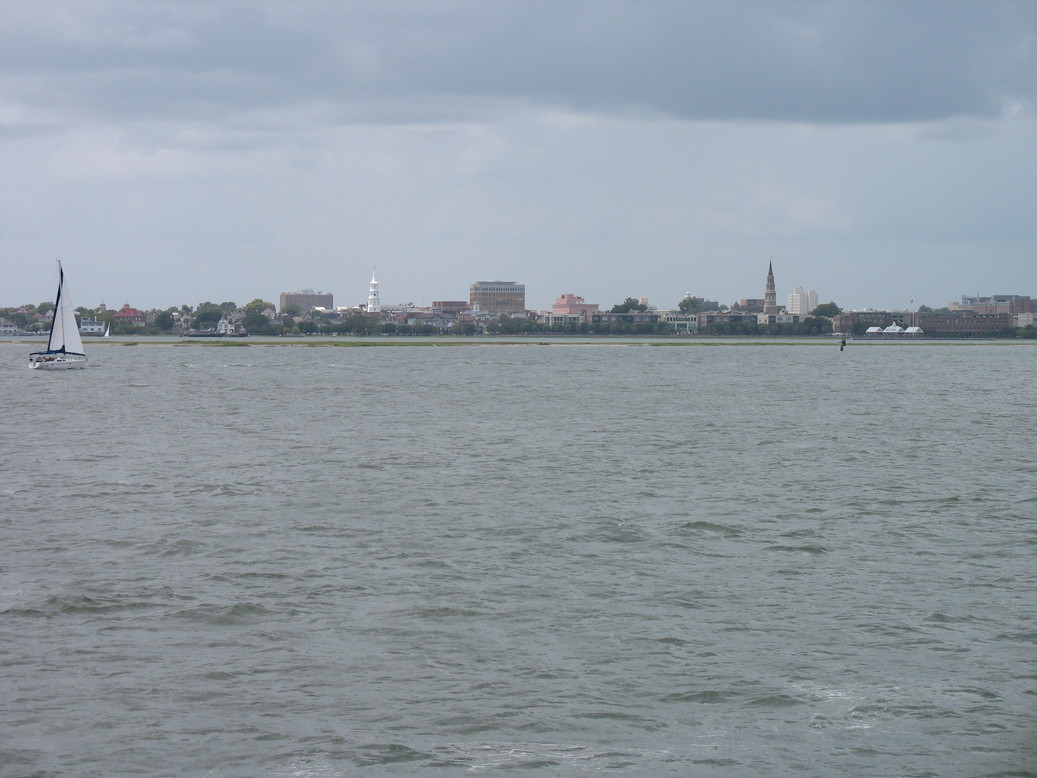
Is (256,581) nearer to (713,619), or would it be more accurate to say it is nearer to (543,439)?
(713,619)

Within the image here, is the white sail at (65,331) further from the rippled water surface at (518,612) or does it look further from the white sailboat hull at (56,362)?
the rippled water surface at (518,612)

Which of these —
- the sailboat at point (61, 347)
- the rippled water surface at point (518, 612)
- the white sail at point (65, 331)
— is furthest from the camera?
the sailboat at point (61, 347)

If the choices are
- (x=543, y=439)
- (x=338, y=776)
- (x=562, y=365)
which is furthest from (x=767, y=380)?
(x=338, y=776)

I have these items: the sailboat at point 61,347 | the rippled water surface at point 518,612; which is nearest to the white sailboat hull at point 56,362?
the sailboat at point 61,347

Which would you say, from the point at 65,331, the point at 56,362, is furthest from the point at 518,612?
the point at 56,362

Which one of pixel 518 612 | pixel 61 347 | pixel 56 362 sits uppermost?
pixel 61 347

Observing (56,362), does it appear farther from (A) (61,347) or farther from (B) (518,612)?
(B) (518,612)

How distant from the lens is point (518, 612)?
71.9 ft

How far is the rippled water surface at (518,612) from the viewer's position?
52.3ft

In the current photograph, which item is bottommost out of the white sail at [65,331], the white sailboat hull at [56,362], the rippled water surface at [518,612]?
the rippled water surface at [518,612]

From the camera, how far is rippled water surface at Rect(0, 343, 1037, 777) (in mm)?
15945

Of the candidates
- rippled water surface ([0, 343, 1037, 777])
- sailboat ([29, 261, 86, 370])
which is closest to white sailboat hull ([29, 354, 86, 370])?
sailboat ([29, 261, 86, 370])

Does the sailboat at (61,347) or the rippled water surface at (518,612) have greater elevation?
the sailboat at (61,347)

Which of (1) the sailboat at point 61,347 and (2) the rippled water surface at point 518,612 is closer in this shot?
(2) the rippled water surface at point 518,612
